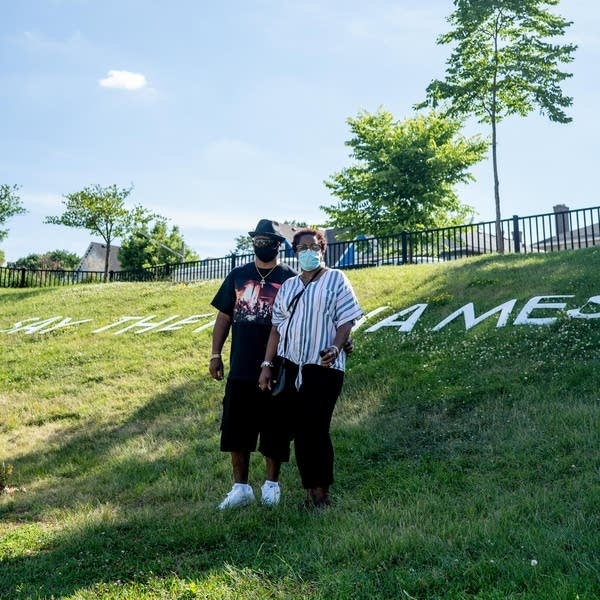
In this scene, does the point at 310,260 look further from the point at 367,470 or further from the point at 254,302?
the point at 367,470

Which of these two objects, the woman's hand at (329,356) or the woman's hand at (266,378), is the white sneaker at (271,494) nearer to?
the woman's hand at (266,378)

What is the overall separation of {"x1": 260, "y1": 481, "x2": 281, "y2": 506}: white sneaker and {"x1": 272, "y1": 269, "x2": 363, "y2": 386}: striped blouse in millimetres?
883

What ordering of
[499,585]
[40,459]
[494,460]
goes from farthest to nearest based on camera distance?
1. [40,459]
2. [494,460]
3. [499,585]

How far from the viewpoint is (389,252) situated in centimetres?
1961

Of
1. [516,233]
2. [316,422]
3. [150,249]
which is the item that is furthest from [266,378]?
[150,249]

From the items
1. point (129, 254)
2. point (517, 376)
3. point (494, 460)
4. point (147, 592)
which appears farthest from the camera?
point (129, 254)

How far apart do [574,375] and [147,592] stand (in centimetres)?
488

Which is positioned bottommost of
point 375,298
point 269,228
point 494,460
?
point 494,460

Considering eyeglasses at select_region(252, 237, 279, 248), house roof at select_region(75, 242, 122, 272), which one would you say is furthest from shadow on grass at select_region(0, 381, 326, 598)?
house roof at select_region(75, 242, 122, 272)

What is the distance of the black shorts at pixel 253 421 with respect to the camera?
4.64m

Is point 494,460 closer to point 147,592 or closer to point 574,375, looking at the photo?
point 574,375

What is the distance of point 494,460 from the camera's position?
16.4ft

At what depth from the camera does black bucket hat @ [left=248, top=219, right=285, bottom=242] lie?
16.2 ft

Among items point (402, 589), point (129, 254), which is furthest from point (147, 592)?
point (129, 254)
